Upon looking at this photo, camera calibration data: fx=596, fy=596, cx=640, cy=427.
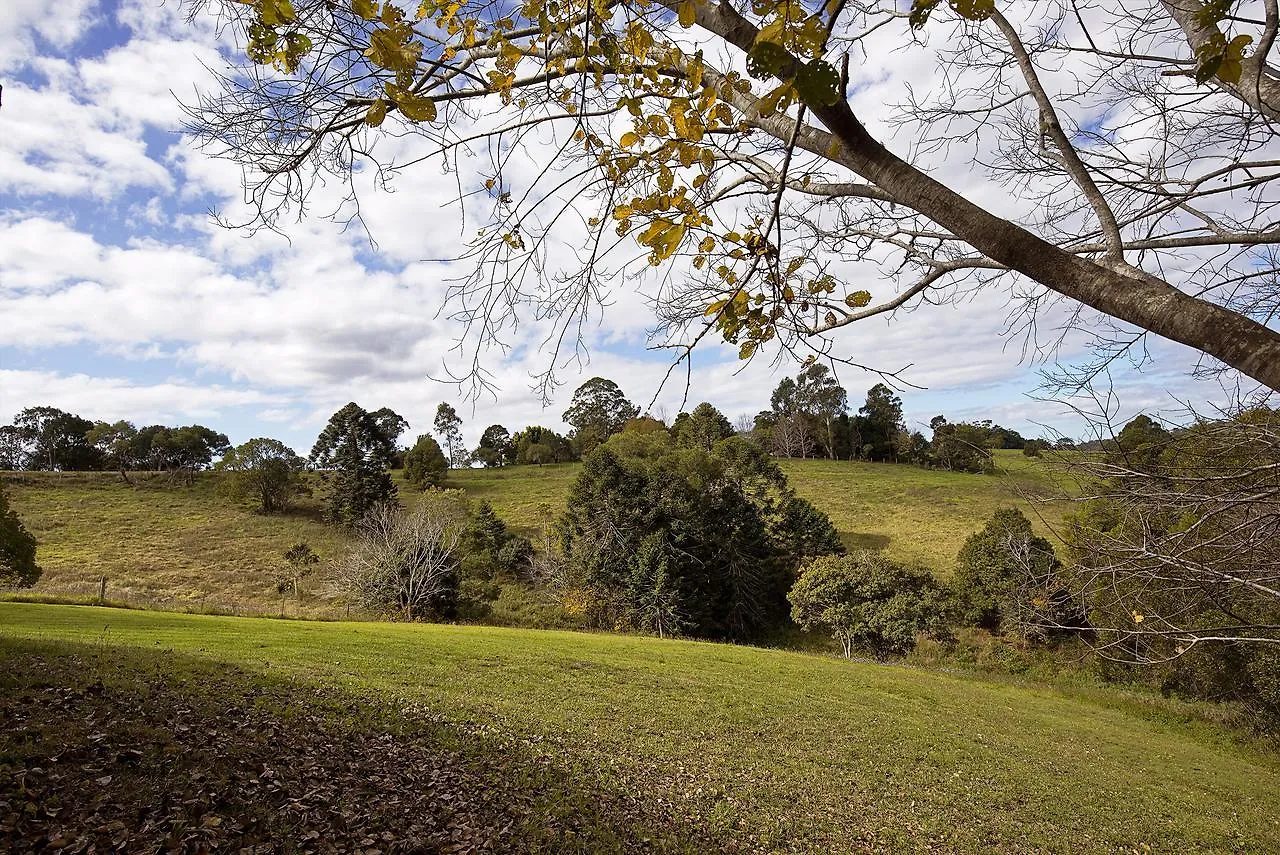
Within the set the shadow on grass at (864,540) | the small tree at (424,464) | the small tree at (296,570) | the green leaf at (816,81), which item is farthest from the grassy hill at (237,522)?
the green leaf at (816,81)

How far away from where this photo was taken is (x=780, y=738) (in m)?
10.2

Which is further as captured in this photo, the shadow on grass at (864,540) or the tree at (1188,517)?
the shadow on grass at (864,540)

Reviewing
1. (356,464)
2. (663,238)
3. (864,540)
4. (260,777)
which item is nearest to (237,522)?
(356,464)

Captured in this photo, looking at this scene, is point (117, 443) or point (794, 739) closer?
point (794, 739)

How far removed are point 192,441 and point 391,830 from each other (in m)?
60.1

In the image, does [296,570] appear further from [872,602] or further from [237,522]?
[872,602]

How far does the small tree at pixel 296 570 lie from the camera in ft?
100

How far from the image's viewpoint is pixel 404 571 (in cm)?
2822

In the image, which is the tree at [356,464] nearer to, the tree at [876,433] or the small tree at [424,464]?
the small tree at [424,464]

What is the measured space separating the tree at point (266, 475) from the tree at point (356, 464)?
593 centimetres

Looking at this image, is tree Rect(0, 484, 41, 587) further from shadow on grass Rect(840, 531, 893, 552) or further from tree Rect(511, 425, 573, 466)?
tree Rect(511, 425, 573, 466)

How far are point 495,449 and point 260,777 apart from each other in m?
64.0

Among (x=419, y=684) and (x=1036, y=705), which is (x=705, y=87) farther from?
(x=1036, y=705)

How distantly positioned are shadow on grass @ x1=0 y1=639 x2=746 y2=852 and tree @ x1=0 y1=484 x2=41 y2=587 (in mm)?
19663
